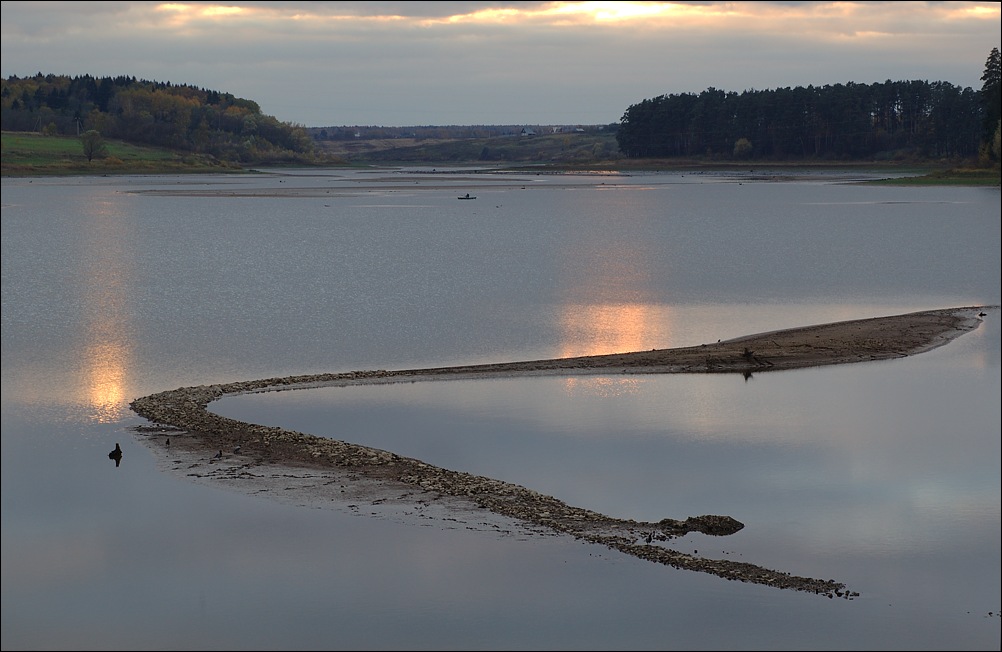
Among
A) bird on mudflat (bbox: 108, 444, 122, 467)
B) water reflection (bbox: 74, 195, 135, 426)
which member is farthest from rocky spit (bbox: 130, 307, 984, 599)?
bird on mudflat (bbox: 108, 444, 122, 467)

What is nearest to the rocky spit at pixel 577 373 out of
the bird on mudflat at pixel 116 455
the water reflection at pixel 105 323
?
the water reflection at pixel 105 323

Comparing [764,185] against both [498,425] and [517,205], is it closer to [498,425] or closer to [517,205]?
[517,205]

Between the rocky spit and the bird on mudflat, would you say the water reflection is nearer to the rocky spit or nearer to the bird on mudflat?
the rocky spit

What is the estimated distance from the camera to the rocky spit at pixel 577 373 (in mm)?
19438

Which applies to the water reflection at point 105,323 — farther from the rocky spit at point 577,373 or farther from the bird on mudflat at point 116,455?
the bird on mudflat at point 116,455

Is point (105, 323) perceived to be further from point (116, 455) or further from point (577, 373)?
point (116, 455)

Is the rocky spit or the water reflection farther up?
the rocky spit

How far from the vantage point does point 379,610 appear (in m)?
17.0

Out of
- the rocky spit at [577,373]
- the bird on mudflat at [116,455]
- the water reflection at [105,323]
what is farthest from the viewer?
the water reflection at [105,323]

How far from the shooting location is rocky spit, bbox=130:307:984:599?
19.4m

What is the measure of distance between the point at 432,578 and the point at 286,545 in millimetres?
2882

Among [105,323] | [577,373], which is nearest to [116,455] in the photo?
[577,373]

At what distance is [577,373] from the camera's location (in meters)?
33.8

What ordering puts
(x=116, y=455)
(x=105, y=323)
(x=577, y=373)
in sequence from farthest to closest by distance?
1. (x=105, y=323)
2. (x=577, y=373)
3. (x=116, y=455)
